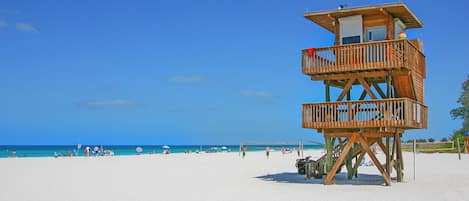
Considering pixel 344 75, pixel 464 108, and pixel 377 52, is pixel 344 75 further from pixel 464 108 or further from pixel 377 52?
pixel 464 108

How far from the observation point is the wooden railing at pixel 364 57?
61.5ft

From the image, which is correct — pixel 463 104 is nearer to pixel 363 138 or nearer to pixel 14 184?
pixel 363 138

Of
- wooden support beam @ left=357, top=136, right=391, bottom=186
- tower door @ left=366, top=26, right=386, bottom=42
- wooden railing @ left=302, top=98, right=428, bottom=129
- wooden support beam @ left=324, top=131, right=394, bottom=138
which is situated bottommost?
wooden support beam @ left=357, top=136, right=391, bottom=186

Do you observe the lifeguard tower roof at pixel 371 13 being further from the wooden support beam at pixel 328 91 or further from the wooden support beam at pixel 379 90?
the wooden support beam at pixel 379 90

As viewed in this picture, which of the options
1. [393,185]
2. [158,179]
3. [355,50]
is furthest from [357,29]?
[158,179]

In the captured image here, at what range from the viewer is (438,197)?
1562 centimetres

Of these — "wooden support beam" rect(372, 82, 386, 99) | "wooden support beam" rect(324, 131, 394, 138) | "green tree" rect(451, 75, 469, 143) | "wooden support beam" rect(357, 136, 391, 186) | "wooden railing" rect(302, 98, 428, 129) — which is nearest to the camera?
"wooden railing" rect(302, 98, 428, 129)

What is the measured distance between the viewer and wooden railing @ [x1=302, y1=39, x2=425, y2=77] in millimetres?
18734

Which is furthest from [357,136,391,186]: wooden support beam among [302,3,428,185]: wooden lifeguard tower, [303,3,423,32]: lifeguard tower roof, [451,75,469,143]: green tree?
[451,75,469,143]: green tree

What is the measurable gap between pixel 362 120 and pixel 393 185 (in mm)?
2554

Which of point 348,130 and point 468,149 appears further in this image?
point 468,149

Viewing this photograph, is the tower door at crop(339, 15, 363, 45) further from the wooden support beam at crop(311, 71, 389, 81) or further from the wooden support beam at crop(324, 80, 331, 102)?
the wooden support beam at crop(324, 80, 331, 102)

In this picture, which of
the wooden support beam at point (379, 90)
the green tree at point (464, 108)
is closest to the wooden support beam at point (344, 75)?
the wooden support beam at point (379, 90)

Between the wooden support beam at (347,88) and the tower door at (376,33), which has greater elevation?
the tower door at (376,33)
